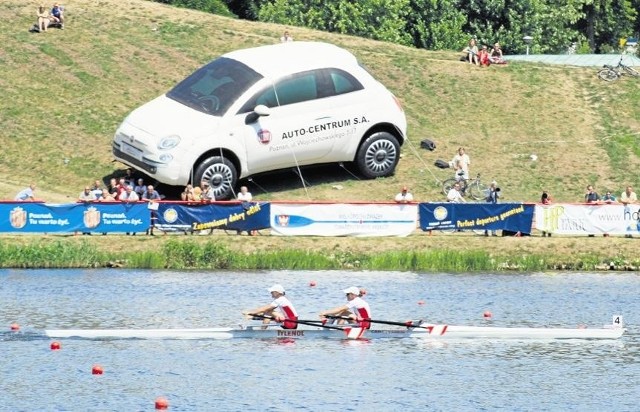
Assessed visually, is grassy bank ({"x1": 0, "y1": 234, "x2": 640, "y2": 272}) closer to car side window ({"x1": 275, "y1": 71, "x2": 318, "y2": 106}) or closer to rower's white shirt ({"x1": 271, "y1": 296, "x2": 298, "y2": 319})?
car side window ({"x1": 275, "y1": 71, "x2": 318, "y2": 106})

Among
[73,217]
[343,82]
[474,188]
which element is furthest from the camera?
[474,188]

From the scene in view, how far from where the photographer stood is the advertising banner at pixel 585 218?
1797 inches

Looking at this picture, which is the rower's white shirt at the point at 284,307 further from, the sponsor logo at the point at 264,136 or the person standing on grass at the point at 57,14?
the person standing on grass at the point at 57,14

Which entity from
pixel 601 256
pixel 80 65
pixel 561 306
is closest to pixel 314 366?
pixel 561 306

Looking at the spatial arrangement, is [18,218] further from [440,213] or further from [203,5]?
[203,5]

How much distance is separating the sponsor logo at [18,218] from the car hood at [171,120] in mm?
5211

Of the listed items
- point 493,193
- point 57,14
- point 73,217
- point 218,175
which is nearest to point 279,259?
point 218,175

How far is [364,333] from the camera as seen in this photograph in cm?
3509

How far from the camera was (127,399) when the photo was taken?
29.5 meters

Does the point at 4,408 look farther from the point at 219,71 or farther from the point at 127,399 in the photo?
the point at 219,71

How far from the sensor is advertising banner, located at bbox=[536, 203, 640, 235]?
45.7 metres

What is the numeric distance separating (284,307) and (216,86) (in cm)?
1442

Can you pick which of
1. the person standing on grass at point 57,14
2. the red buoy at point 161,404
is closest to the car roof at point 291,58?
the person standing on grass at point 57,14

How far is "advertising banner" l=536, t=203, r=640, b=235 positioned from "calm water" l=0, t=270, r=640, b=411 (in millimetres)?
1931
